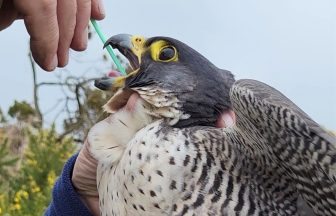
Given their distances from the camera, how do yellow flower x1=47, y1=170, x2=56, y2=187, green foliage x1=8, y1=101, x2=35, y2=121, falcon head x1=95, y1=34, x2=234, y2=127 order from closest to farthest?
falcon head x1=95, y1=34, x2=234, y2=127 → yellow flower x1=47, y1=170, x2=56, y2=187 → green foliage x1=8, y1=101, x2=35, y2=121

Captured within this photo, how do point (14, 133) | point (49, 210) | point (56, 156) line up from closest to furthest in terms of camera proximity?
1. point (49, 210)
2. point (56, 156)
3. point (14, 133)

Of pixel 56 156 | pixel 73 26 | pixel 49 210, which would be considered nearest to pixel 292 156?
pixel 73 26

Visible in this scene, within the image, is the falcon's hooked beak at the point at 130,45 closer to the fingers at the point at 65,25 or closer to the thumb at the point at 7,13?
the fingers at the point at 65,25

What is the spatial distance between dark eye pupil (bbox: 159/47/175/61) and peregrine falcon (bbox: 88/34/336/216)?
0.73 feet

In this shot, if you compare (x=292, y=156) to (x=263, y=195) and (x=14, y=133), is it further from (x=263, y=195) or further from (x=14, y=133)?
(x=14, y=133)

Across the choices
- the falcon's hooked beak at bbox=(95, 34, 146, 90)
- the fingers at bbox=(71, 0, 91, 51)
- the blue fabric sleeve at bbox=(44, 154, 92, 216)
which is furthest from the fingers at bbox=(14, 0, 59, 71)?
the blue fabric sleeve at bbox=(44, 154, 92, 216)

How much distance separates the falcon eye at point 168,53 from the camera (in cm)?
239

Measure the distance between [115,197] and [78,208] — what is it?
61cm

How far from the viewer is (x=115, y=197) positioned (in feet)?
6.52

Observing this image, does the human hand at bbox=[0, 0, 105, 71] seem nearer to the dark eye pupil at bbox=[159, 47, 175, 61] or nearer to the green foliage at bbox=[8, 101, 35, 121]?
the dark eye pupil at bbox=[159, 47, 175, 61]

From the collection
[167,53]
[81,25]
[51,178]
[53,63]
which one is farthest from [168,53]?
[51,178]

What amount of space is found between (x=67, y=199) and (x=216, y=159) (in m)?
0.83

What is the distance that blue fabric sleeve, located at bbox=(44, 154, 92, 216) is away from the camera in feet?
8.42

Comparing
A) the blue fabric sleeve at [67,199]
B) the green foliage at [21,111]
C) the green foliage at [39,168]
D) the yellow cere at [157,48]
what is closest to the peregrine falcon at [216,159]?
the yellow cere at [157,48]
